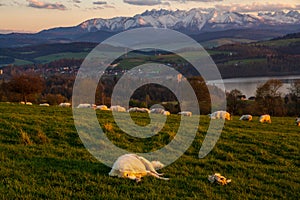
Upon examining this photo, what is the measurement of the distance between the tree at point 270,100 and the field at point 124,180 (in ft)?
118

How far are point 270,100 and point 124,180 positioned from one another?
45982 millimetres

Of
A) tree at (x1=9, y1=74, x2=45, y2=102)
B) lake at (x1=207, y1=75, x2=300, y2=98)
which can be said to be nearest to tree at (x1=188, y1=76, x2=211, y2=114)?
tree at (x1=9, y1=74, x2=45, y2=102)

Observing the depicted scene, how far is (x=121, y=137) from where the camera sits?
12531 mm

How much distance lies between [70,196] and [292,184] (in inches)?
208

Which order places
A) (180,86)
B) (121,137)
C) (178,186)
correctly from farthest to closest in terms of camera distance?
(180,86)
(121,137)
(178,186)

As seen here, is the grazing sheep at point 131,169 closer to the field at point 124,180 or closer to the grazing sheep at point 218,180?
the field at point 124,180

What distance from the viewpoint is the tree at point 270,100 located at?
1898 inches

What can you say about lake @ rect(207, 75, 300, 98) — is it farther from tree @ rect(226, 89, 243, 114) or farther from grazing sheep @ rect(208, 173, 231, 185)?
grazing sheep @ rect(208, 173, 231, 185)

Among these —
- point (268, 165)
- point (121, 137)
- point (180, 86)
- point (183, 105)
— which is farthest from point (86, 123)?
point (180, 86)

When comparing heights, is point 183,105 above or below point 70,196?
below

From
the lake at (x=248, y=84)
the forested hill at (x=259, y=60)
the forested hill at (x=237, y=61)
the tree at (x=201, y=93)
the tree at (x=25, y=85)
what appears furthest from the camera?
the forested hill at (x=259, y=60)

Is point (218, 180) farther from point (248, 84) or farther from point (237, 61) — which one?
point (237, 61)

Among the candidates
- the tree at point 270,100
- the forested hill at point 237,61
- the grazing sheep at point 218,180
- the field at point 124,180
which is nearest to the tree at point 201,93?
the tree at point 270,100

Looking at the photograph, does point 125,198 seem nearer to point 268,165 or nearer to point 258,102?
point 268,165
